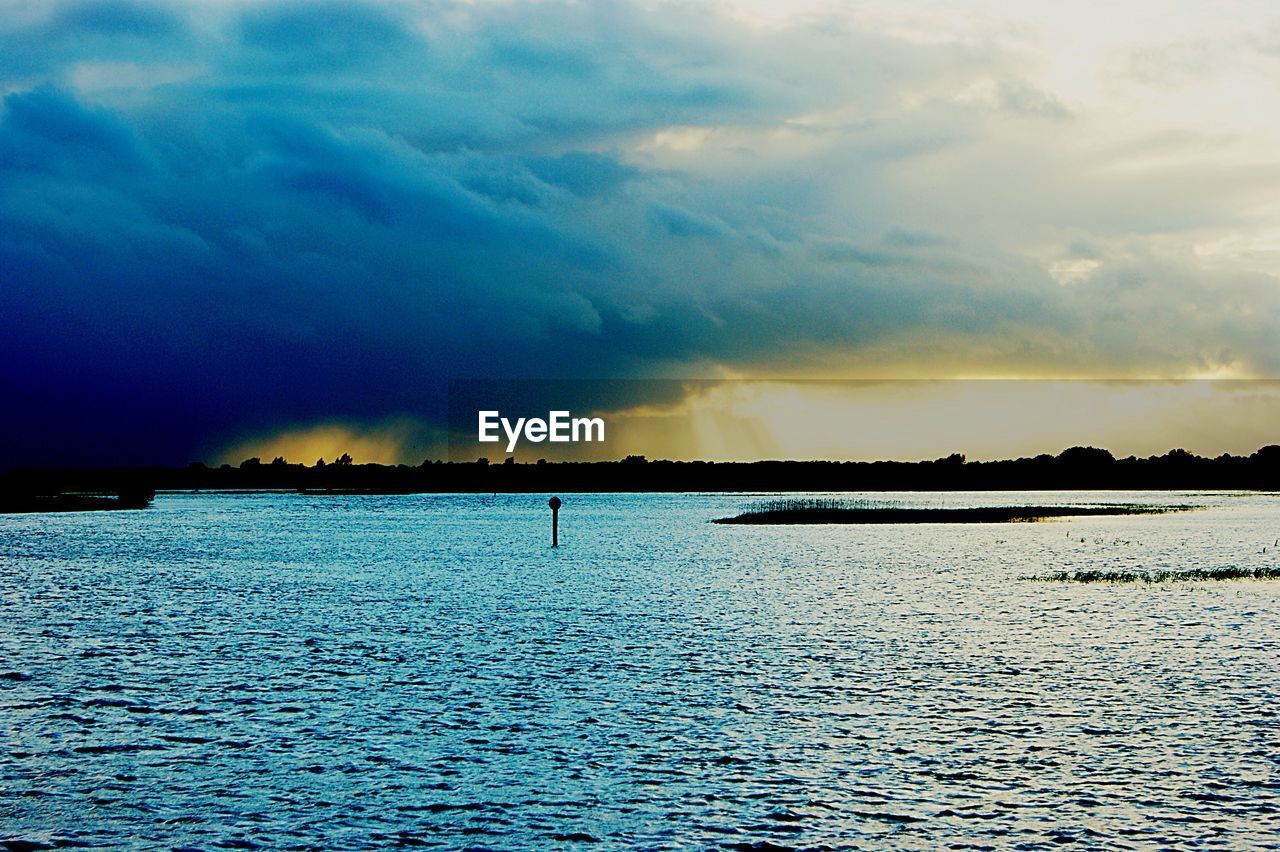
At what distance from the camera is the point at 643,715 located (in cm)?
2264

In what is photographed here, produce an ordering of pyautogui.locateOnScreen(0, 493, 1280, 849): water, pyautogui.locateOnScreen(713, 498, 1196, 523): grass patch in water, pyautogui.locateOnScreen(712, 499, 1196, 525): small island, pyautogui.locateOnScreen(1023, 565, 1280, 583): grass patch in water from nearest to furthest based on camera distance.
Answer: pyautogui.locateOnScreen(0, 493, 1280, 849): water
pyautogui.locateOnScreen(1023, 565, 1280, 583): grass patch in water
pyautogui.locateOnScreen(712, 499, 1196, 525): small island
pyautogui.locateOnScreen(713, 498, 1196, 523): grass patch in water

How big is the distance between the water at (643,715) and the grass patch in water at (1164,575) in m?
3.47

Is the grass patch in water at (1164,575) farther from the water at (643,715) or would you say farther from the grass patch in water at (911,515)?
the grass patch in water at (911,515)

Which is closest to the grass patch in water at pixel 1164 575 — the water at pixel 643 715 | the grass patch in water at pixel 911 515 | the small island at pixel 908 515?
the water at pixel 643 715

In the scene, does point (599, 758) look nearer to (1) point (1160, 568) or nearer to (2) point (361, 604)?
(2) point (361, 604)

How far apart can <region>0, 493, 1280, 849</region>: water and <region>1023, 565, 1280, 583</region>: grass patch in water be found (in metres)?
3.47

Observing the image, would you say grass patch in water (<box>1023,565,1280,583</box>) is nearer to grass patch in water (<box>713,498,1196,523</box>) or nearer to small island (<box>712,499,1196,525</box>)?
small island (<box>712,499,1196,525</box>)

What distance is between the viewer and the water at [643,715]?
51.2 feet

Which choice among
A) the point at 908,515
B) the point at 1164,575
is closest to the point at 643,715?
the point at 1164,575

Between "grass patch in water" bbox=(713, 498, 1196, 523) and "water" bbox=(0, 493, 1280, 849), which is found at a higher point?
"water" bbox=(0, 493, 1280, 849)

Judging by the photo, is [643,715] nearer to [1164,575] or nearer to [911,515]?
[1164,575]

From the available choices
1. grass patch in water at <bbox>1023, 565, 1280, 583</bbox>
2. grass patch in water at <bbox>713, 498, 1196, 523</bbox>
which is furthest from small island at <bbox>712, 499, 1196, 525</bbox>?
grass patch in water at <bbox>1023, 565, 1280, 583</bbox>

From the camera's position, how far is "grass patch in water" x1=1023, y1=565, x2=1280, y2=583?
52000mm

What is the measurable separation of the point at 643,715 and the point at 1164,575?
4027cm
